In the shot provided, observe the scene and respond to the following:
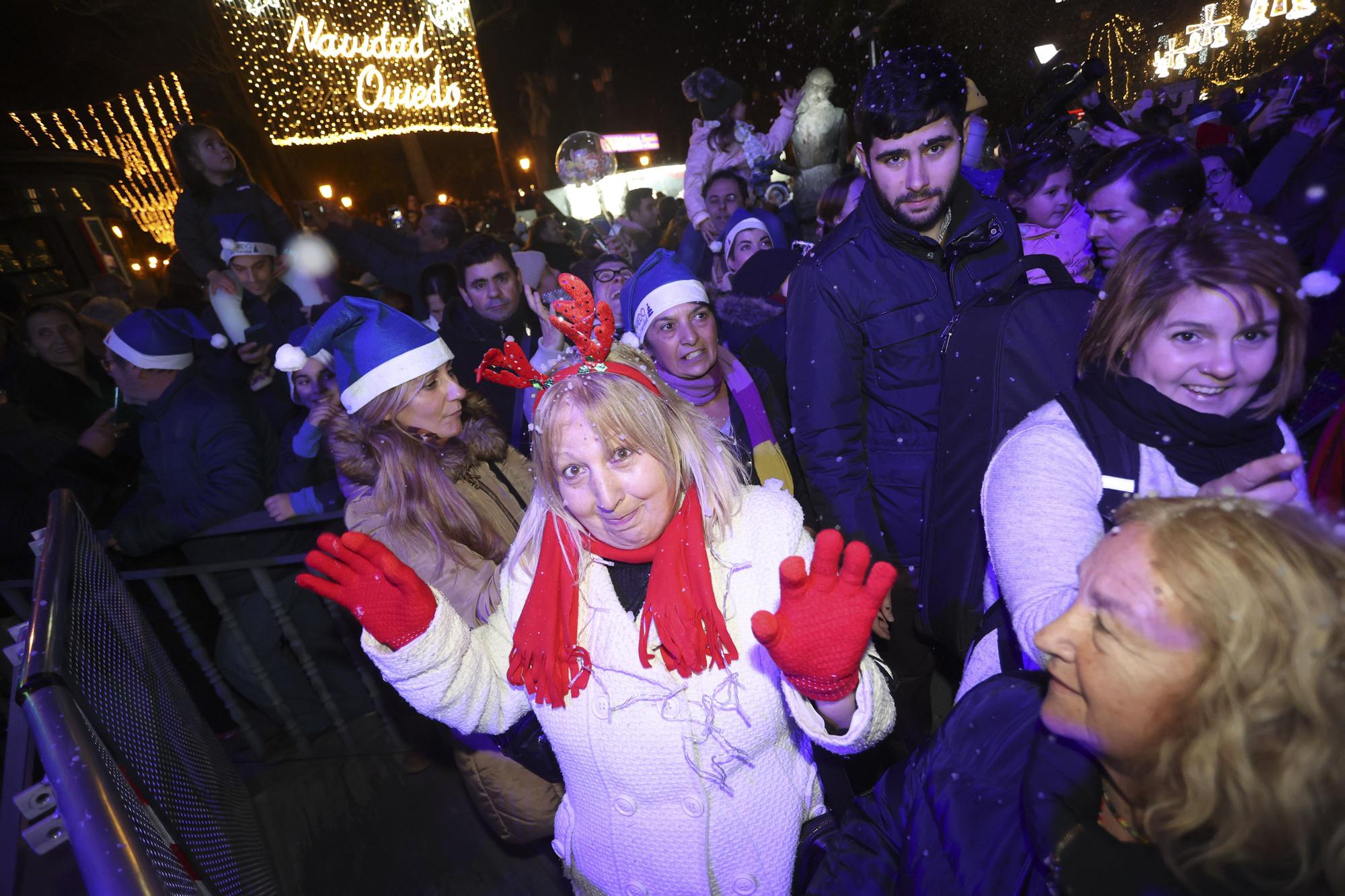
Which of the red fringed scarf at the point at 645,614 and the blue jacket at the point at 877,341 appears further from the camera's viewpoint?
the blue jacket at the point at 877,341

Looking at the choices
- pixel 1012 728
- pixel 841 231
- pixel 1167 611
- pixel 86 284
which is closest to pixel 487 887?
pixel 1012 728

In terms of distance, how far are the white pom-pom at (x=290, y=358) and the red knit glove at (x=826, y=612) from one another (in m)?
2.30

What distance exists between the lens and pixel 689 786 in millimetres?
1544

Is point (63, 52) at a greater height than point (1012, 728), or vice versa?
point (63, 52)

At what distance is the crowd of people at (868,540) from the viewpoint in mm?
861

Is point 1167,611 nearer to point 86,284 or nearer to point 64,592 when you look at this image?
point 64,592

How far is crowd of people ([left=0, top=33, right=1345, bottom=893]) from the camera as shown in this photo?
2.82ft

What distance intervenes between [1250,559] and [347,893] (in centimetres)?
379

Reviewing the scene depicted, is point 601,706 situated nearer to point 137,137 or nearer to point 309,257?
point 309,257

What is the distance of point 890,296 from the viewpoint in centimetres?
228

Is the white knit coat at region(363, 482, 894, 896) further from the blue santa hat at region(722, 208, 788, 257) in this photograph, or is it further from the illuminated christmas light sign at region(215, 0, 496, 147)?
the illuminated christmas light sign at region(215, 0, 496, 147)

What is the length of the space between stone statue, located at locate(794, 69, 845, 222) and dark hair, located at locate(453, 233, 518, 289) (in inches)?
164

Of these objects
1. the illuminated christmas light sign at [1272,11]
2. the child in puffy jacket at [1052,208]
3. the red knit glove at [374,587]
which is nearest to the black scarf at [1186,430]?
the red knit glove at [374,587]

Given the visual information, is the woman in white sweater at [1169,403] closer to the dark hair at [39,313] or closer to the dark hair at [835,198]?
the dark hair at [835,198]
